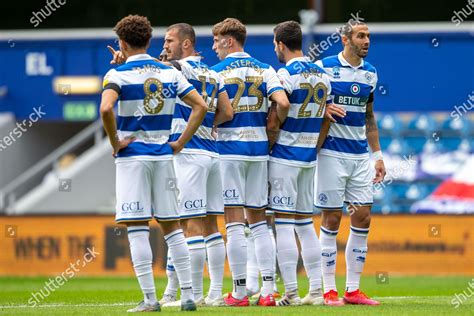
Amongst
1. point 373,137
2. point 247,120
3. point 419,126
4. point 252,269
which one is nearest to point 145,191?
point 247,120

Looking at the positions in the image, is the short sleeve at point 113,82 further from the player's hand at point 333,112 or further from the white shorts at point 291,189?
the player's hand at point 333,112

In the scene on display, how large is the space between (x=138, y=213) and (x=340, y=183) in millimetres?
2462

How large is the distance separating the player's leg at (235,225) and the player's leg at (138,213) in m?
1.29

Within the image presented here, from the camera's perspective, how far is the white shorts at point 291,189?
11.5 meters

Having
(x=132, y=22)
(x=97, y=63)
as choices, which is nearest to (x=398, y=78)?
(x=97, y=63)

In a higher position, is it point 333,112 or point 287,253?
point 333,112

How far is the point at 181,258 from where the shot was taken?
10.4 meters

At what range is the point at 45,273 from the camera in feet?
67.6

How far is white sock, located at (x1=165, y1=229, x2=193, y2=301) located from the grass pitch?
0.21 meters

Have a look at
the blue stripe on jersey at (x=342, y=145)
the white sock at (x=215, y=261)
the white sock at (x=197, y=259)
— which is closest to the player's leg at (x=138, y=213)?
the white sock at (x=197, y=259)

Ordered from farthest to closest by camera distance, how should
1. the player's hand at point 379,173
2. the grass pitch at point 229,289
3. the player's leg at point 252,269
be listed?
1. the player's leg at point 252,269
2. the player's hand at point 379,173
3. the grass pitch at point 229,289

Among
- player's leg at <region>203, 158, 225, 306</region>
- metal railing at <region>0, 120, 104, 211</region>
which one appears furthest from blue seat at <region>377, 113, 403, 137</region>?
player's leg at <region>203, 158, 225, 306</region>

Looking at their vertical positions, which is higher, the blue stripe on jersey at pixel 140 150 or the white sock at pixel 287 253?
the blue stripe on jersey at pixel 140 150

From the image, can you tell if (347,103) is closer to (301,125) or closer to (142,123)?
(301,125)
